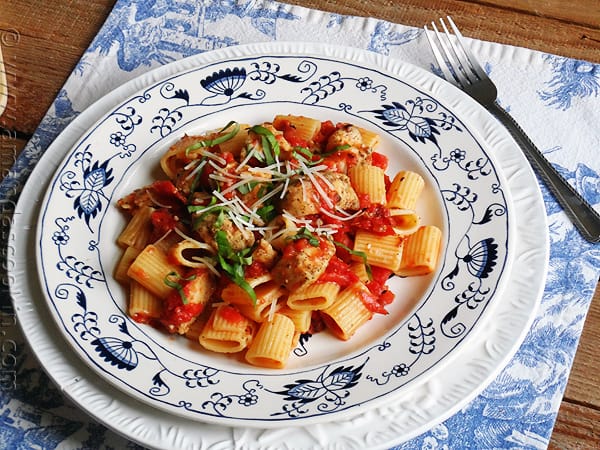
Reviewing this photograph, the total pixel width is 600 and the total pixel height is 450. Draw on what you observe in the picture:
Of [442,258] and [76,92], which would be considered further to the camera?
[76,92]

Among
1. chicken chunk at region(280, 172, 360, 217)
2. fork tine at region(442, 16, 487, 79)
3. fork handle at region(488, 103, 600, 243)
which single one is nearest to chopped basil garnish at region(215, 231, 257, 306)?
chicken chunk at region(280, 172, 360, 217)

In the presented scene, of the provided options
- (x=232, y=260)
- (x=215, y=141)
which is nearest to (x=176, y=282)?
(x=232, y=260)

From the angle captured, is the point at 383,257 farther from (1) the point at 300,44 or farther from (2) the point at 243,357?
(1) the point at 300,44

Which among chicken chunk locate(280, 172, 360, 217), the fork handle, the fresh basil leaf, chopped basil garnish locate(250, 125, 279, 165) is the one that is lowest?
the fresh basil leaf

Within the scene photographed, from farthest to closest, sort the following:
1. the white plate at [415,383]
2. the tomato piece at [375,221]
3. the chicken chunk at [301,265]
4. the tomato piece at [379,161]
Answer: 1. the tomato piece at [379,161]
2. the tomato piece at [375,221]
3. the chicken chunk at [301,265]
4. the white plate at [415,383]

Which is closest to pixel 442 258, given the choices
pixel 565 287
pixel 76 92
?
pixel 565 287

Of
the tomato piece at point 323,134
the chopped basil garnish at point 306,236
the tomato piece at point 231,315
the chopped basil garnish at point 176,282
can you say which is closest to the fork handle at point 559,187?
the tomato piece at point 323,134

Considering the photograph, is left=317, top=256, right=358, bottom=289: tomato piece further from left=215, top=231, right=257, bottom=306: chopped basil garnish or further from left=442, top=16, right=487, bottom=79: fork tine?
left=442, top=16, right=487, bottom=79: fork tine

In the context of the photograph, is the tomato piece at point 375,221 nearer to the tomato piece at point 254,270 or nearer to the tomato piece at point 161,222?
the tomato piece at point 254,270
